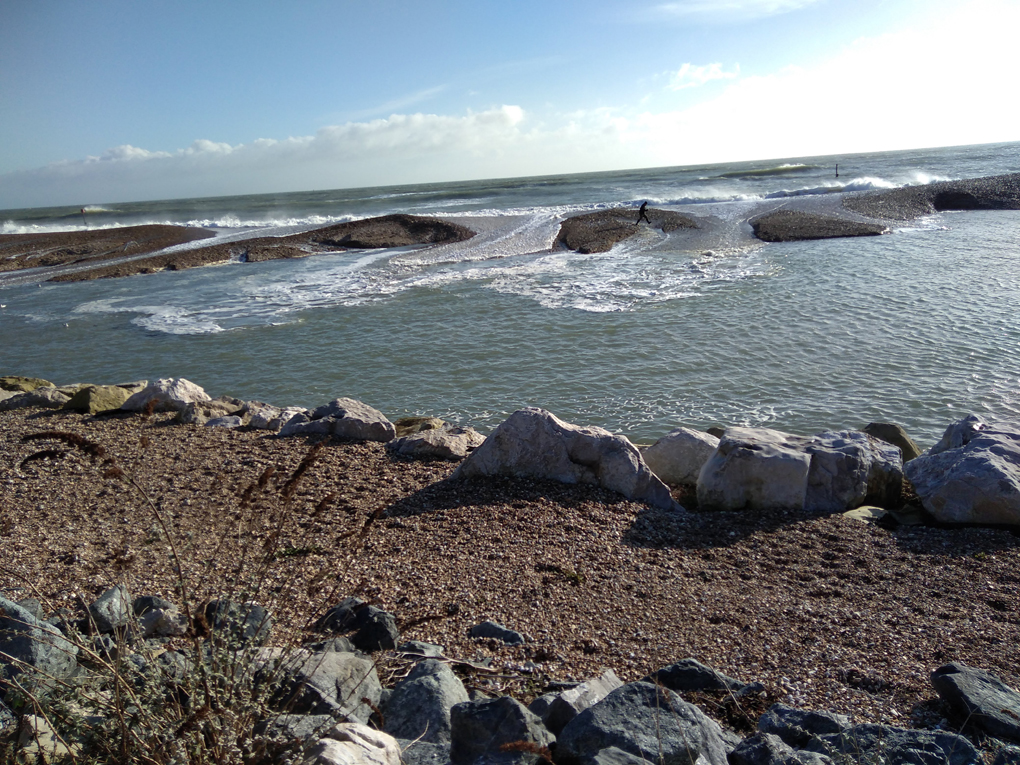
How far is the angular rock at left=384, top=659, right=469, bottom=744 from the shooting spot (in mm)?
2682

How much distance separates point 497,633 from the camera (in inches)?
142

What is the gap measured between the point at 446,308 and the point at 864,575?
11180 mm

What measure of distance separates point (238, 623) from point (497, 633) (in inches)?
69.1

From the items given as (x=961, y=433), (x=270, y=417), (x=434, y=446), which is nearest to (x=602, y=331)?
(x=434, y=446)

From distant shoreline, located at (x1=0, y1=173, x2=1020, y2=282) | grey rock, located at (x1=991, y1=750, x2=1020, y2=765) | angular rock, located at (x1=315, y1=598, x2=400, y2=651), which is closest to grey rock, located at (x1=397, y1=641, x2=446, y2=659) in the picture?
angular rock, located at (x1=315, y1=598, x2=400, y2=651)

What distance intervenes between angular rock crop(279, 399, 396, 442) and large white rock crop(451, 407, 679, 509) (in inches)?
57.1

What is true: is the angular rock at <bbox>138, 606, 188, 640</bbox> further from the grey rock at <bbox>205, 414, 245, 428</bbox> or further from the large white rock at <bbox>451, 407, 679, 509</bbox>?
the grey rock at <bbox>205, 414, 245, 428</bbox>

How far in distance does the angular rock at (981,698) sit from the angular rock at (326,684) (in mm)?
2593

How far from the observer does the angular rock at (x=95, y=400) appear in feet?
26.7

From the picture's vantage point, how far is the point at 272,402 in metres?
9.45

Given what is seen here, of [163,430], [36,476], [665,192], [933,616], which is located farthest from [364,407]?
[665,192]

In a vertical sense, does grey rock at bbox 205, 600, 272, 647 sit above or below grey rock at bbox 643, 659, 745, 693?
above

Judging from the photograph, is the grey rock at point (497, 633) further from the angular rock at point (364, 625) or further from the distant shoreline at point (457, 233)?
the distant shoreline at point (457, 233)

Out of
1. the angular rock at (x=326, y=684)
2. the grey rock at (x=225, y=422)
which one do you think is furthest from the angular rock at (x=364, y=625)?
the grey rock at (x=225, y=422)
